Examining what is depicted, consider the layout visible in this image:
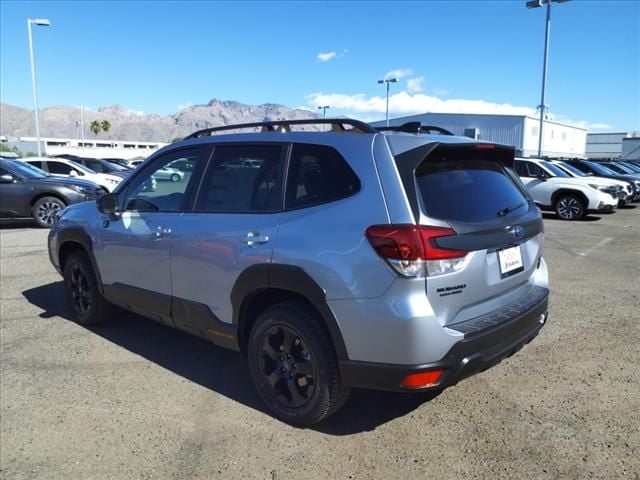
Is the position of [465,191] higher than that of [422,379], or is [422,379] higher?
[465,191]

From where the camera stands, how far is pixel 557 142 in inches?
2721

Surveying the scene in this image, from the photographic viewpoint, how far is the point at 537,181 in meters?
15.1

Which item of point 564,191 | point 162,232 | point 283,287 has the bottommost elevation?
point 564,191

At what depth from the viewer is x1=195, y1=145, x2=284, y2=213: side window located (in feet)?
10.9

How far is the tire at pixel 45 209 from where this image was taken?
1155 centimetres

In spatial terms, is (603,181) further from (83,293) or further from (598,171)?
(83,293)

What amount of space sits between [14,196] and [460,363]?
11.6 m

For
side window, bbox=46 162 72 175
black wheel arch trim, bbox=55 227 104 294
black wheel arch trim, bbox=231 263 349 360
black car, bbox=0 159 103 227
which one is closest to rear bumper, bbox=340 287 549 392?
black wheel arch trim, bbox=231 263 349 360

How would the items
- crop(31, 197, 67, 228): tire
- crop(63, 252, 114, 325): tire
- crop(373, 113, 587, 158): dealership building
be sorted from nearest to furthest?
crop(63, 252, 114, 325): tire < crop(31, 197, 67, 228): tire < crop(373, 113, 587, 158): dealership building

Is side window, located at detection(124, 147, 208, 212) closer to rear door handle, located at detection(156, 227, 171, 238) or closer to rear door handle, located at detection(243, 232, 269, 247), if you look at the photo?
rear door handle, located at detection(156, 227, 171, 238)

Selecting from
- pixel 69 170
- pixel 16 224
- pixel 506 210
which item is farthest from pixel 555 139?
pixel 506 210

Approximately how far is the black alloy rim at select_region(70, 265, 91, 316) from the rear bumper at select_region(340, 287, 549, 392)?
3229mm

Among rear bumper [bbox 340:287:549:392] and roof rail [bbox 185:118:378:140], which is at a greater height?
roof rail [bbox 185:118:378:140]

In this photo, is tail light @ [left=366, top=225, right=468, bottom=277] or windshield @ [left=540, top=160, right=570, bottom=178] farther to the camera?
windshield @ [left=540, top=160, right=570, bottom=178]
